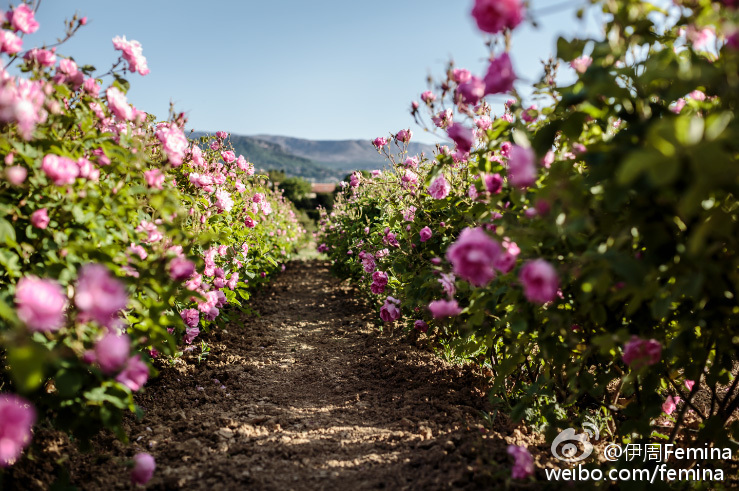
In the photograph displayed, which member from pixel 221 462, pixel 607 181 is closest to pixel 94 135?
pixel 221 462

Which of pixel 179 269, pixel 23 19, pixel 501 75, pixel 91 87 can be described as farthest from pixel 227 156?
pixel 501 75

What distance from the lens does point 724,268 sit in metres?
1.37

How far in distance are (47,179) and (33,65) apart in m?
0.52

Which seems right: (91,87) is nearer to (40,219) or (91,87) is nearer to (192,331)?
(40,219)

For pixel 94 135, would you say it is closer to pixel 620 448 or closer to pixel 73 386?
pixel 73 386

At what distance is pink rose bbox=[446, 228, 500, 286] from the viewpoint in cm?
123

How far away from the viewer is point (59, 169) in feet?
5.17

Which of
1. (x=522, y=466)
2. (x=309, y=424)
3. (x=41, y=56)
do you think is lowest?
(x=309, y=424)

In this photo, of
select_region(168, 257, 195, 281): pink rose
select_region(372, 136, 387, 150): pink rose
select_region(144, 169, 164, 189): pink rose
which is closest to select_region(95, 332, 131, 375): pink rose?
select_region(168, 257, 195, 281): pink rose

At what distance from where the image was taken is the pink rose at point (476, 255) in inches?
48.5

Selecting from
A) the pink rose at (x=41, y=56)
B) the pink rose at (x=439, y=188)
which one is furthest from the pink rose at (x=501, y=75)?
the pink rose at (x=41, y=56)

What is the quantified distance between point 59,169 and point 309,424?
1.87m

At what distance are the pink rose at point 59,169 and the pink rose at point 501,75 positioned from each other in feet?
5.05

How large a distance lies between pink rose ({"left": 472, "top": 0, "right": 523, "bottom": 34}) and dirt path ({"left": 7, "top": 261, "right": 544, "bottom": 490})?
1.58m
